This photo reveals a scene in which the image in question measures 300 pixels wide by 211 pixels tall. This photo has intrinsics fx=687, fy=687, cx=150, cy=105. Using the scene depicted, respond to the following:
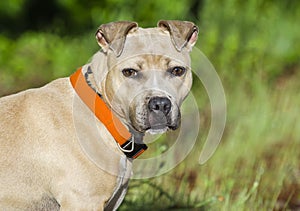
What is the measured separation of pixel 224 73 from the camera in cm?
705

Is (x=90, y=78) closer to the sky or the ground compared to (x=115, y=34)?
closer to the ground

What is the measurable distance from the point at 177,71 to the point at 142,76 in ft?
0.73

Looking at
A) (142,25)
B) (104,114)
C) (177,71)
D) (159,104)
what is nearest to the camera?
(159,104)

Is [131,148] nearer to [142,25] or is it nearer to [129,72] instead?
[129,72]

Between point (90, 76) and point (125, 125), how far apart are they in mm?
338

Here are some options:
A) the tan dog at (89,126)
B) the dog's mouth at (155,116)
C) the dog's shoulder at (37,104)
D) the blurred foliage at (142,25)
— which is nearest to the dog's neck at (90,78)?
the tan dog at (89,126)

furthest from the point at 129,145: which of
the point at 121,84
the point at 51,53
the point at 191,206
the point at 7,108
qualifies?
the point at 51,53

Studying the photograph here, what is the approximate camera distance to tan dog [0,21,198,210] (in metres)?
3.71

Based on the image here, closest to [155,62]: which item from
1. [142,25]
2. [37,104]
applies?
[37,104]

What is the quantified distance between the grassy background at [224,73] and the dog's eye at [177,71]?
1.30m

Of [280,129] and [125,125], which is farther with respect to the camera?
[280,129]

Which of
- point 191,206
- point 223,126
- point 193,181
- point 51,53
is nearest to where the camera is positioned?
point 191,206

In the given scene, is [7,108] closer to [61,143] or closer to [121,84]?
[61,143]

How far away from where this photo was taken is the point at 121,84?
12.4 feet
